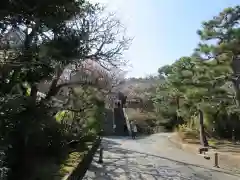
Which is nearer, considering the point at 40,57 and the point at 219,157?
the point at 40,57

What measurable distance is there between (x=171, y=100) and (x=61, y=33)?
26573 mm

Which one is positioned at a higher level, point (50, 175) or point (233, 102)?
point (233, 102)

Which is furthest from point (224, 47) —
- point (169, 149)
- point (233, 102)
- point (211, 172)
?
point (169, 149)

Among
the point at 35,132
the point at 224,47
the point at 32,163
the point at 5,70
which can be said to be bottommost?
the point at 32,163

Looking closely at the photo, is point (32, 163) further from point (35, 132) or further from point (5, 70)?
point (5, 70)

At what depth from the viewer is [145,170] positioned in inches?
493

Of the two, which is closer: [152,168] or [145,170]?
[145,170]

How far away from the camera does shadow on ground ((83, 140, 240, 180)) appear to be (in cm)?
1116

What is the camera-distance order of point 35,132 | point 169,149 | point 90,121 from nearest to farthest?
point 35,132 → point 90,121 → point 169,149

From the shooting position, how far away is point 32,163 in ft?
20.1

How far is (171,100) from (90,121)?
1763 centimetres

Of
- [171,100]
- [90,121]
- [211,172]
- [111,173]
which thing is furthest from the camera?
[171,100]

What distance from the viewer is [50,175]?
618 cm

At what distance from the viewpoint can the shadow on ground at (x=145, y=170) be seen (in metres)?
11.2
